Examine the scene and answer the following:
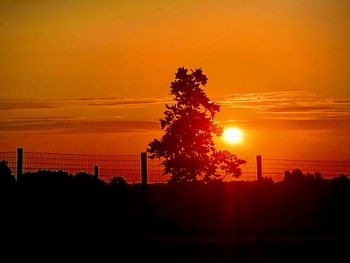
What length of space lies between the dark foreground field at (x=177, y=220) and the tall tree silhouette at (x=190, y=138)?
316 inches

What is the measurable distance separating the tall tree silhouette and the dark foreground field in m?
8.03

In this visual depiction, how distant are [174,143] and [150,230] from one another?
1313cm

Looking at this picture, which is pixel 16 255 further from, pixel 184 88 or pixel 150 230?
pixel 184 88

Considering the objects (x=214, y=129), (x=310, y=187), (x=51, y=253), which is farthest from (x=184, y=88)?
(x=51, y=253)

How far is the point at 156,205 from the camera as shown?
22.0 metres

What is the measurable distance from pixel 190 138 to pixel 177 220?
12184 mm

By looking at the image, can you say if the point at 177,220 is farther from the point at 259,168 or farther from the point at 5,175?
the point at 5,175

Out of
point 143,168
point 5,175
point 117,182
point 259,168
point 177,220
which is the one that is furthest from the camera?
point 259,168

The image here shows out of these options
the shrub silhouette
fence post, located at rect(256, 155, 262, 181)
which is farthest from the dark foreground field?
fence post, located at rect(256, 155, 262, 181)

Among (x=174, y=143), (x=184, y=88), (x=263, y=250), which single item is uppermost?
(x=184, y=88)

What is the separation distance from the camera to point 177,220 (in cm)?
2062

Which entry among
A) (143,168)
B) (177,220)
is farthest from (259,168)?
(177,220)

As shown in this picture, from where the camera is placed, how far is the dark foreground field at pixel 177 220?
15578 millimetres

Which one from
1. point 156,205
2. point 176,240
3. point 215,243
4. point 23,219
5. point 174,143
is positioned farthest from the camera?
point 174,143
